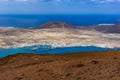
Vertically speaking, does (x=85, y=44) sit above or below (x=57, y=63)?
below

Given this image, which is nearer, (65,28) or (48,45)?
(48,45)

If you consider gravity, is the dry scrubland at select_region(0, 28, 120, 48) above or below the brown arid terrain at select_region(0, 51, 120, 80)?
below

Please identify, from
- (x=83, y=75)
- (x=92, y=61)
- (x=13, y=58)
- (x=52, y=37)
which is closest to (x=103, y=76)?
(x=83, y=75)

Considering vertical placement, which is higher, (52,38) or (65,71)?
(65,71)

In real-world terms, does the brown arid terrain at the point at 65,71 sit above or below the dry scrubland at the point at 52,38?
Result: above

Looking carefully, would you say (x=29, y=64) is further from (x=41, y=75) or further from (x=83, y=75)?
(x=83, y=75)

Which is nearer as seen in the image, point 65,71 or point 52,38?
point 65,71

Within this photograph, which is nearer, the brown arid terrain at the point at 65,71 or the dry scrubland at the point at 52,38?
the brown arid terrain at the point at 65,71

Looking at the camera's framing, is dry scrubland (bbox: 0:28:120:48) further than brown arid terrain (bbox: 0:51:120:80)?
Yes
